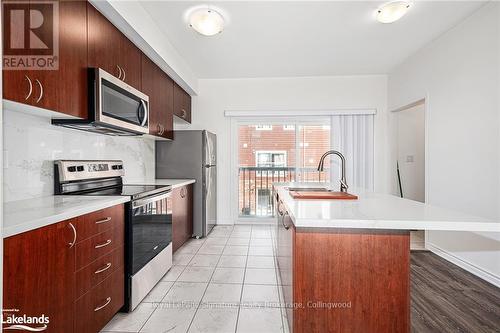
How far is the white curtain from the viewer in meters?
4.15

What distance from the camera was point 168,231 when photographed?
2.45m

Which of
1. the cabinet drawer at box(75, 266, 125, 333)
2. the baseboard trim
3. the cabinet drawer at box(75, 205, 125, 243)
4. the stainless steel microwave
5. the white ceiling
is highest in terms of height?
the white ceiling

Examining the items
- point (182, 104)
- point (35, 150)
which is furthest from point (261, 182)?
point (35, 150)

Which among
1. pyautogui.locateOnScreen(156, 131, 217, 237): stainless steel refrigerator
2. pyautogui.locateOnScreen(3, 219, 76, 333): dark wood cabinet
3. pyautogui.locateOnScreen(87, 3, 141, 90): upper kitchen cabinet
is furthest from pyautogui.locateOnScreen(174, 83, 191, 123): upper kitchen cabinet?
pyautogui.locateOnScreen(3, 219, 76, 333): dark wood cabinet

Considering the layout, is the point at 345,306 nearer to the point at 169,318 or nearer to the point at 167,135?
the point at 169,318

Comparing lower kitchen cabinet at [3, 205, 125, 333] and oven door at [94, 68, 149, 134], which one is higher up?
oven door at [94, 68, 149, 134]

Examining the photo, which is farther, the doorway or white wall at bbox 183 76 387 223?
the doorway

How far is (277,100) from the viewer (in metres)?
4.19

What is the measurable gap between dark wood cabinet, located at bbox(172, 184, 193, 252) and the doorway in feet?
11.1

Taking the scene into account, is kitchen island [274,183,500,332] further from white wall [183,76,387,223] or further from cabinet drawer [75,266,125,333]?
white wall [183,76,387,223]

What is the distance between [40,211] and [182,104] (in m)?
2.79

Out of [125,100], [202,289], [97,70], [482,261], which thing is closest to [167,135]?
[125,100]

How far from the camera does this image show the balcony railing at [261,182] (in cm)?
436

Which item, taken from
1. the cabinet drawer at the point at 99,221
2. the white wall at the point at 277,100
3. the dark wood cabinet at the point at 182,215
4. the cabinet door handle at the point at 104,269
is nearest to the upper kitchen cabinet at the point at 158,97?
the dark wood cabinet at the point at 182,215
